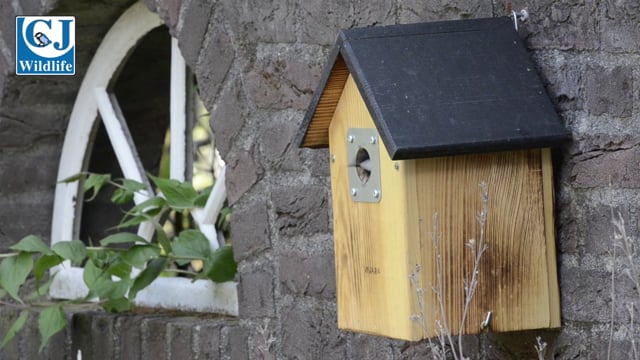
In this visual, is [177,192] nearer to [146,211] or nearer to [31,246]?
[146,211]

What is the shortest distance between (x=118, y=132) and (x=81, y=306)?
608mm

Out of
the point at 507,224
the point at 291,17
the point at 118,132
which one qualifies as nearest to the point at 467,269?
the point at 507,224

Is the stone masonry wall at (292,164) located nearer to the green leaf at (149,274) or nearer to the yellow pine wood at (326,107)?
the green leaf at (149,274)

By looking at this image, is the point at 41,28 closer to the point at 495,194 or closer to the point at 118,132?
the point at 118,132

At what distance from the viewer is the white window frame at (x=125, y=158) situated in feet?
12.7

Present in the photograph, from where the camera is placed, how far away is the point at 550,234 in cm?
255

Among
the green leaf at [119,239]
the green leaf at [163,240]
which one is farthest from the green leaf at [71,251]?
the green leaf at [163,240]

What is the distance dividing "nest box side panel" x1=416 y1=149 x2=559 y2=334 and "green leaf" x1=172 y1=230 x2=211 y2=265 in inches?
56.2

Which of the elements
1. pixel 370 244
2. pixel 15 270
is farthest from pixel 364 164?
pixel 15 270

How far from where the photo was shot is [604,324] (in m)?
2.52

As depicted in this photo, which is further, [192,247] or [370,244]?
[192,247]

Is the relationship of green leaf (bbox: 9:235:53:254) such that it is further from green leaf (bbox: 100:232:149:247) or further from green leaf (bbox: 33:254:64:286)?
green leaf (bbox: 100:232:149:247)

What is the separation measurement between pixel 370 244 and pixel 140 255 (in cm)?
128

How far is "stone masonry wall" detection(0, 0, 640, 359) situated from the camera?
2504mm
